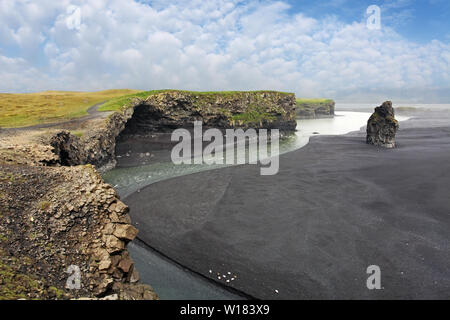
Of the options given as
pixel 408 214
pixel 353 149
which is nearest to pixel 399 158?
pixel 353 149

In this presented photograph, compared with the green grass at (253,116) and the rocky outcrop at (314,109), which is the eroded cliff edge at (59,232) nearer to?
the green grass at (253,116)

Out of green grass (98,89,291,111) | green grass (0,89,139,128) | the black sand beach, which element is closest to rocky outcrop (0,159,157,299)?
the black sand beach

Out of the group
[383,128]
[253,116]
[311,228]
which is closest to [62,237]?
[311,228]

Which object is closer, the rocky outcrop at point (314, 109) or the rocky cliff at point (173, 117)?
the rocky cliff at point (173, 117)

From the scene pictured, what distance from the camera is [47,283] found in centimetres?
662

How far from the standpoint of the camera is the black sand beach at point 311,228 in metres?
10.6

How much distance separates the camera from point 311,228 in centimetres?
1441

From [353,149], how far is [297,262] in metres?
29.7

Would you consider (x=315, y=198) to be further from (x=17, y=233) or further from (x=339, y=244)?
(x=17, y=233)

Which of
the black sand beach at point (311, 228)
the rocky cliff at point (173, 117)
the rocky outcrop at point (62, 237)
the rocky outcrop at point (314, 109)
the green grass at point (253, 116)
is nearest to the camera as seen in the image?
the rocky outcrop at point (62, 237)

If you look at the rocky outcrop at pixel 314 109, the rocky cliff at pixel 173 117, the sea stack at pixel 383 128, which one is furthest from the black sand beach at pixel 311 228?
the rocky outcrop at pixel 314 109

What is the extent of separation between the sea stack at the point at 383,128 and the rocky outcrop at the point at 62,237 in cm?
4012

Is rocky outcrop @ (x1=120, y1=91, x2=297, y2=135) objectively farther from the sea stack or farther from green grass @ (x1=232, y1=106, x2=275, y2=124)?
the sea stack

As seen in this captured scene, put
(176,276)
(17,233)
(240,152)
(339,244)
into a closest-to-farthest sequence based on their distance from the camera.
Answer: (17,233), (176,276), (339,244), (240,152)
